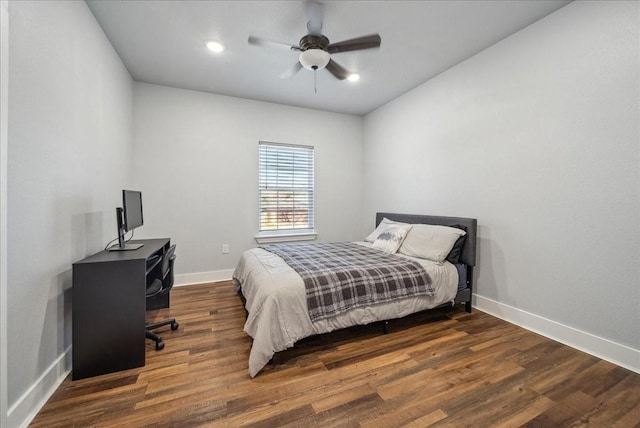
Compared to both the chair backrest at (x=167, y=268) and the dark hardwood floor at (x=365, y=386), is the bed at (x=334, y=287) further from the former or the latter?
the chair backrest at (x=167, y=268)

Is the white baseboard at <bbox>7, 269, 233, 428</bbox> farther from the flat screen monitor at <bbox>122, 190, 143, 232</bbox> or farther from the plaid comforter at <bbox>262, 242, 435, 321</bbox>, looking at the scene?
the plaid comforter at <bbox>262, 242, 435, 321</bbox>

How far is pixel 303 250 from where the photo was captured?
10.3 feet

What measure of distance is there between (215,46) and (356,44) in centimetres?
153

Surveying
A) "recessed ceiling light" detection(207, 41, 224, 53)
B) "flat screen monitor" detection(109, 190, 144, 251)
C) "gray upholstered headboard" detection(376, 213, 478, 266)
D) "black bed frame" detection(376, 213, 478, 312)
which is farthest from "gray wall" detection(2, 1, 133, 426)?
"gray upholstered headboard" detection(376, 213, 478, 266)

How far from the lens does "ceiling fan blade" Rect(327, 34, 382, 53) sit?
2127mm

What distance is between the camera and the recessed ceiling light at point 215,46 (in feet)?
8.60

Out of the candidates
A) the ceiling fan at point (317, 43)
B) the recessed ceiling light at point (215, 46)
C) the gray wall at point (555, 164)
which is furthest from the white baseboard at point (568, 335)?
the recessed ceiling light at point (215, 46)

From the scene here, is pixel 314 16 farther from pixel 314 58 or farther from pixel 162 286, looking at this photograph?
pixel 162 286

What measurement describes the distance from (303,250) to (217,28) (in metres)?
2.46

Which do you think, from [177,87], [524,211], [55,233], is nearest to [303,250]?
[55,233]

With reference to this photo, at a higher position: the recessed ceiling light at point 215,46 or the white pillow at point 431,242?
the recessed ceiling light at point 215,46

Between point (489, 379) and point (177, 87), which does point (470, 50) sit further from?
point (177, 87)

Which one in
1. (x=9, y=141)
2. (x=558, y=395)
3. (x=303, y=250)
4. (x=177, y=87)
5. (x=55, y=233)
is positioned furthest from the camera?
(x=177, y=87)

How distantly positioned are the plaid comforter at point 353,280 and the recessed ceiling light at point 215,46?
2.33 m
